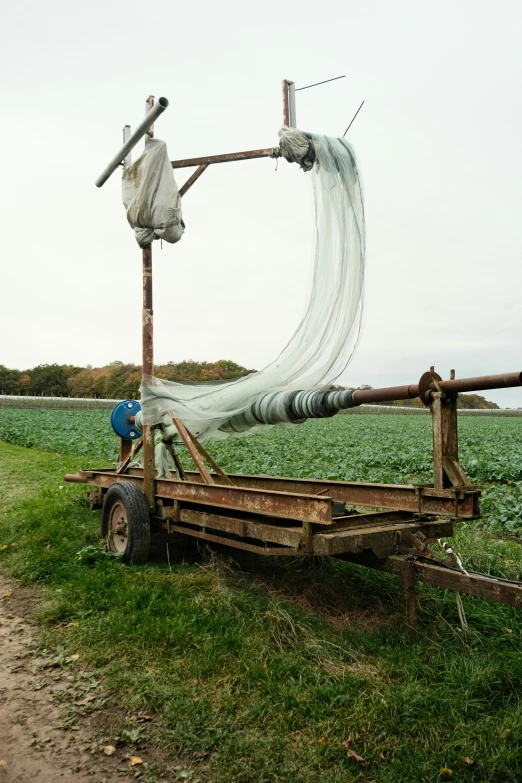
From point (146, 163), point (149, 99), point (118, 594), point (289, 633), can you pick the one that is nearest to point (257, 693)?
point (289, 633)

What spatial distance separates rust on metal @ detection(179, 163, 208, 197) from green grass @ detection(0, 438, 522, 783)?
4145 millimetres

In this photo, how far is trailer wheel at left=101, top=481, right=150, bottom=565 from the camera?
20.8 feet

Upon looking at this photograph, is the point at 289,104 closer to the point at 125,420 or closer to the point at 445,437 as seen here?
the point at 445,437

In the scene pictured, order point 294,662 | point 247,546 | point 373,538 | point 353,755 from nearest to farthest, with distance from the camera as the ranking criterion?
point 353,755 < point 294,662 < point 373,538 < point 247,546

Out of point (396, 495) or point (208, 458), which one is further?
point (208, 458)

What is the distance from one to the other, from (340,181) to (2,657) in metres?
5.10

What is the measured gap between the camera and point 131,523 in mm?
6324

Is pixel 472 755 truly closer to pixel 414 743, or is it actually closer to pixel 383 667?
pixel 414 743

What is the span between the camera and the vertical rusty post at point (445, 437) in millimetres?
4457

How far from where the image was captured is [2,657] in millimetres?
4801

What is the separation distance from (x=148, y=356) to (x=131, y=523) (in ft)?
5.94

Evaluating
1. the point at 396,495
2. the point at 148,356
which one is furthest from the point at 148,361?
the point at 396,495

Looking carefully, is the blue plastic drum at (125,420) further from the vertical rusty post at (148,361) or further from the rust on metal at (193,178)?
the rust on metal at (193,178)

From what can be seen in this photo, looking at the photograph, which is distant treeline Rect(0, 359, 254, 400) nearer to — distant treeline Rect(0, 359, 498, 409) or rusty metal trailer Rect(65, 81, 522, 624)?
distant treeline Rect(0, 359, 498, 409)
